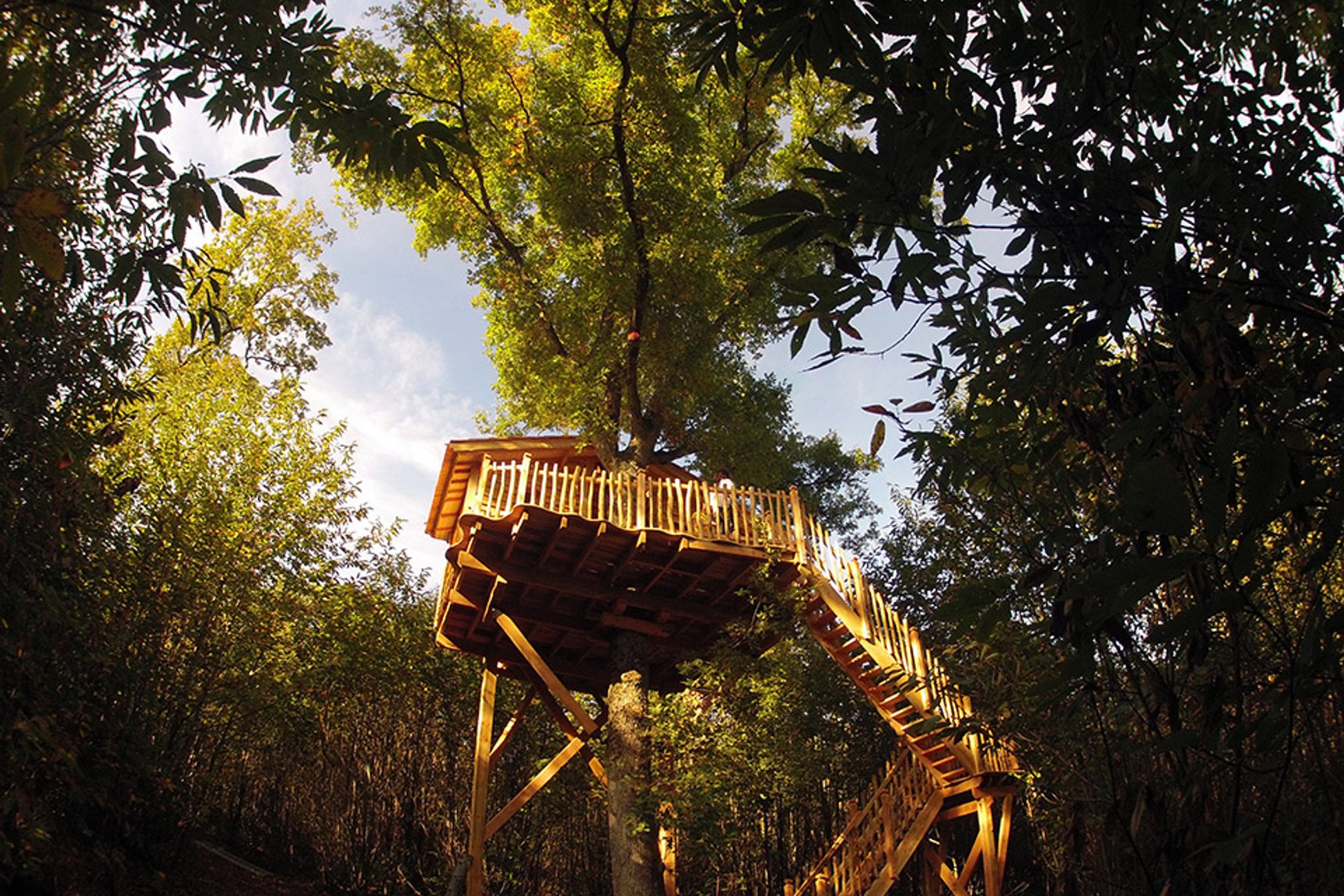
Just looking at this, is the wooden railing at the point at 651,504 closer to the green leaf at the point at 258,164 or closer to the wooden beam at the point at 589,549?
the wooden beam at the point at 589,549

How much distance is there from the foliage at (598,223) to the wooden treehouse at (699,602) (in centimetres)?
204

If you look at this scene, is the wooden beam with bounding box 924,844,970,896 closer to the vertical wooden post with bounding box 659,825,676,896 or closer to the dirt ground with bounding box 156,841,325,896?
the vertical wooden post with bounding box 659,825,676,896

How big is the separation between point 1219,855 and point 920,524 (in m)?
11.8

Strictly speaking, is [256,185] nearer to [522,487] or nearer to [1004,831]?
[522,487]

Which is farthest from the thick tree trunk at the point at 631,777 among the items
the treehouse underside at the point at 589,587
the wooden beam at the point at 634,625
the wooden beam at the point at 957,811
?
the wooden beam at the point at 957,811

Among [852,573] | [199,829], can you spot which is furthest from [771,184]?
[199,829]

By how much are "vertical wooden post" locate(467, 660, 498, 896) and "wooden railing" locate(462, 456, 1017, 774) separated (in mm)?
2495

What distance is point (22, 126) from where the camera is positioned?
122 centimetres

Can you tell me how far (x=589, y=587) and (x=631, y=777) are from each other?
6.73ft

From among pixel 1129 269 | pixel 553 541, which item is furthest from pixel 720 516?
pixel 1129 269

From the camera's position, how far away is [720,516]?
952 cm

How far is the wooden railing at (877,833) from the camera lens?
8.66 m

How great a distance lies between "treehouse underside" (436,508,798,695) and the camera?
29.4ft

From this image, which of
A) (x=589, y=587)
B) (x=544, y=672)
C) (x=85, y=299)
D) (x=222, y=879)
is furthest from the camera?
(x=222, y=879)
